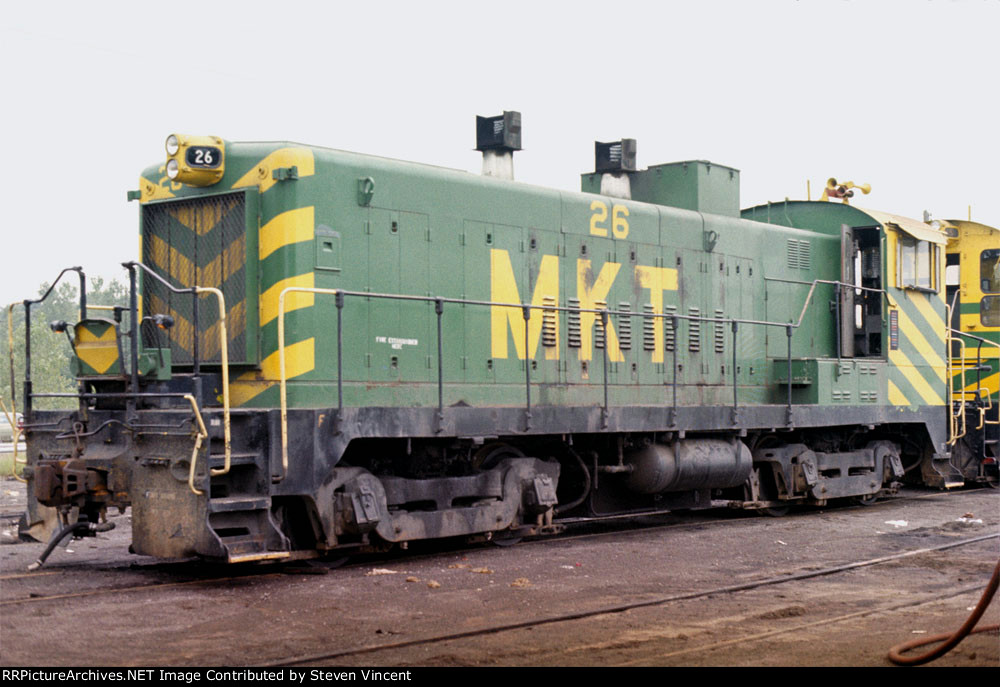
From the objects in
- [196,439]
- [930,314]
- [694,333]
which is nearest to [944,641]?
[196,439]

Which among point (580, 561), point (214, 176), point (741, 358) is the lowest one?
point (580, 561)

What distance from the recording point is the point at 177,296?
29.8ft

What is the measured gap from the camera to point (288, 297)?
27.9 ft

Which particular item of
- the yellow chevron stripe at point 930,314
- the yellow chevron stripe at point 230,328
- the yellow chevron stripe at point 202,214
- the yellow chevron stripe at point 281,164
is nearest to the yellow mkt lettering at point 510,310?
the yellow chevron stripe at point 281,164

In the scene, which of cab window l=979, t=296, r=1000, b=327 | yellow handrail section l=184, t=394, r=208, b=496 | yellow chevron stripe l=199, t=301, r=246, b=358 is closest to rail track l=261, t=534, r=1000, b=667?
yellow handrail section l=184, t=394, r=208, b=496

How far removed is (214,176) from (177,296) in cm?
105

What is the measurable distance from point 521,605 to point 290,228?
3.38m

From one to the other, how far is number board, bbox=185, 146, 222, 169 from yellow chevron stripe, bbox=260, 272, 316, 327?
1.07 metres

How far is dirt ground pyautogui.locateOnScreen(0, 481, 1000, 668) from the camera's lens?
5.54 meters

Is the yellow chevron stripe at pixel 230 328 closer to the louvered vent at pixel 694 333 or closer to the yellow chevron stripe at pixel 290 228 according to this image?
the yellow chevron stripe at pixel 290 228

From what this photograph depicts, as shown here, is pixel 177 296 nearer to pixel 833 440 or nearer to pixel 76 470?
pixel 76 470

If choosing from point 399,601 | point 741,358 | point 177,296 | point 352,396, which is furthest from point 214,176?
point 741,358

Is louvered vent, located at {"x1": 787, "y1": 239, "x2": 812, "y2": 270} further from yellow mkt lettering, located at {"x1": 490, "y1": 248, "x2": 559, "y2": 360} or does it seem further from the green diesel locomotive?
yellow mkt lettering, located at {"x1": 490, "y1": 248, "x2": 559, "y2": 360}

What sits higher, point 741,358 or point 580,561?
point 741,358
